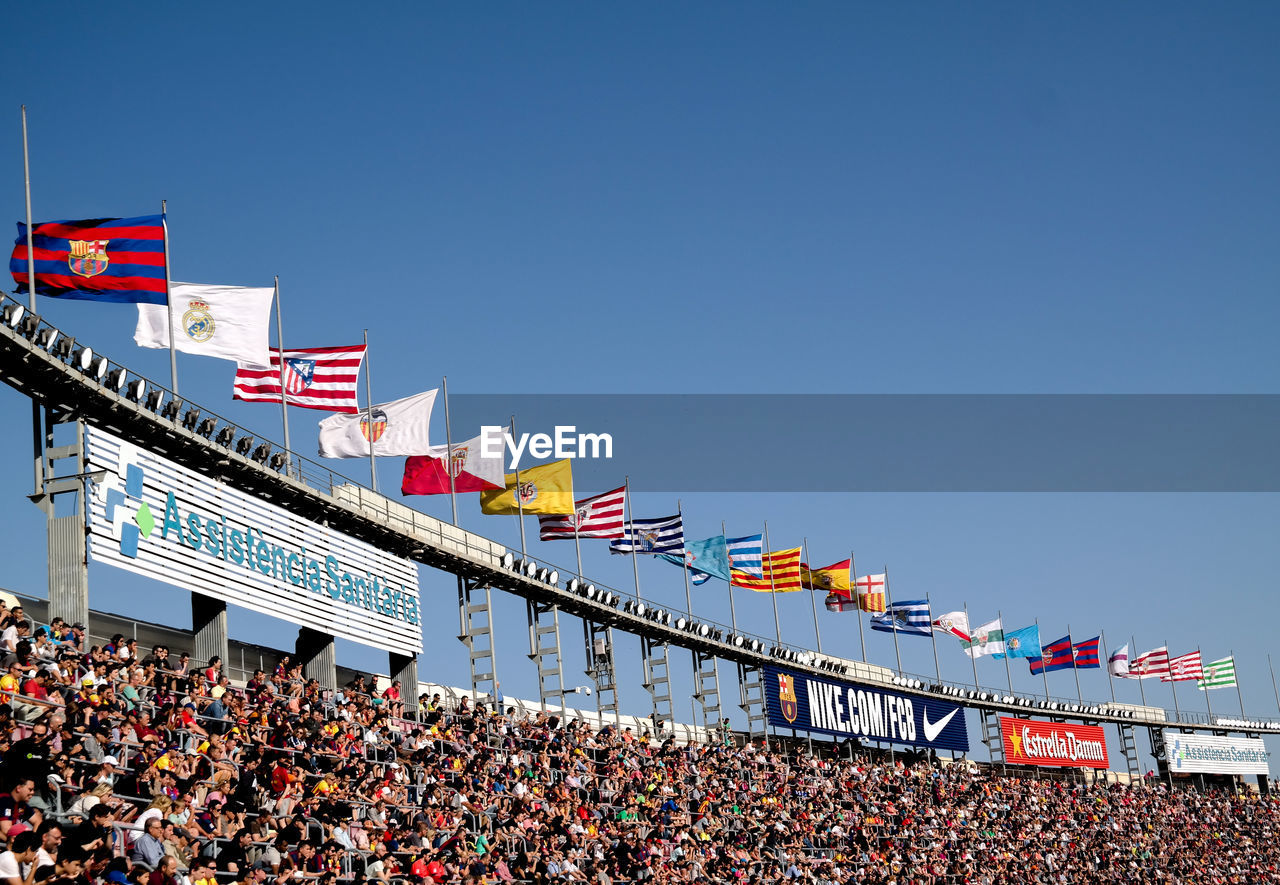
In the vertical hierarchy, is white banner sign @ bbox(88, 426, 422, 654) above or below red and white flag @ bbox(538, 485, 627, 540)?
below

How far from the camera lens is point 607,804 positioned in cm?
3572

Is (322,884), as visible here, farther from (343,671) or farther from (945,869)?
(945,869)

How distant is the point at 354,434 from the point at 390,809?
13552 mm

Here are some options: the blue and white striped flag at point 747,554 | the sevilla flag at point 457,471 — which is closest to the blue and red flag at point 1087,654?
the blue and white striped flag at point 747,554

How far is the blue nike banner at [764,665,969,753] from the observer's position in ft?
183

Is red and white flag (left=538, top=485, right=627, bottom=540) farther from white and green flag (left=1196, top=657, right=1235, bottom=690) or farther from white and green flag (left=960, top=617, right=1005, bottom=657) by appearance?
white and green flag (left=1196, top=657, right=1235, bottom=690)

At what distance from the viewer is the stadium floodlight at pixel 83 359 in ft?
87.5

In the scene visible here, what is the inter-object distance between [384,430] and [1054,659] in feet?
157

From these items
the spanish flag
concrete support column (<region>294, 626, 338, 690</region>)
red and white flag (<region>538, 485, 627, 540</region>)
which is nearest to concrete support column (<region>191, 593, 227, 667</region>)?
concrete support column (<region>294, 626, 338, 690</region>)

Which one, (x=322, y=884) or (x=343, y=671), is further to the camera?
(x=343, y=671)

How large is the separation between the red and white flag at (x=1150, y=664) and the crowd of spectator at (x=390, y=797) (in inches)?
887

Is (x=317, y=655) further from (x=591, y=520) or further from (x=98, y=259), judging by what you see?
(x=591, y=520)

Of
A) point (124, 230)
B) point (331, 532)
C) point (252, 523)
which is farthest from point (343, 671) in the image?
point (124, 230)

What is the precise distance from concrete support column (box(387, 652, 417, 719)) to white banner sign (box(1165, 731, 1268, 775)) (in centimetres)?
6135
